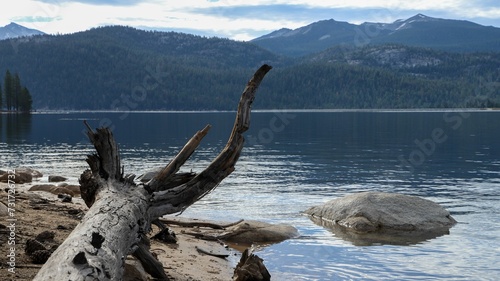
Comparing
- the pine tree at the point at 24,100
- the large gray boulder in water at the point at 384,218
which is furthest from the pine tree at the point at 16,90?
the large gray boulder in water at the point at 384,218

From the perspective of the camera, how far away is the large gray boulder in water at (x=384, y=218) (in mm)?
19609

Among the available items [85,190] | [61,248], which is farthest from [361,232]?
[61,248]

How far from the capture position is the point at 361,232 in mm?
19891

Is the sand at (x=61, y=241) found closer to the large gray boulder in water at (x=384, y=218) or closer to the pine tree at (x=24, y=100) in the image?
the large gray boulder in water at (x=384, y=218)

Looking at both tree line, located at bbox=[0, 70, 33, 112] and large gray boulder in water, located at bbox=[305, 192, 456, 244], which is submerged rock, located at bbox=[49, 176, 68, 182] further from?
tree line, located at bbox=[0, 70, 33, 112]

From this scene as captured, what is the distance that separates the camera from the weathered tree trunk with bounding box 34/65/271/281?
7180 mm

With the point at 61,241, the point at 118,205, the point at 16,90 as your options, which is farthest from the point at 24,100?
the point at 118,205

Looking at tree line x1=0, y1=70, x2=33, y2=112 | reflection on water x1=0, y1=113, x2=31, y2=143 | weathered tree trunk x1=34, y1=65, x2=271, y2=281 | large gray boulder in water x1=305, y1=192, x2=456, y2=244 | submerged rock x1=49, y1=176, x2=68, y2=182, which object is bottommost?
reflection on water x1=0, y1=113, x2=31, y2=143

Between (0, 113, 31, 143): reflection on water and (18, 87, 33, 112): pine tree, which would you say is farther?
(18, 87, 33, 112): pine tree

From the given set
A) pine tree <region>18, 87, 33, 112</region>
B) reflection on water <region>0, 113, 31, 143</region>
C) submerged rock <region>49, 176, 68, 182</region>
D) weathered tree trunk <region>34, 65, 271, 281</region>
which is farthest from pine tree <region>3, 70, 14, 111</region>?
weathered tree trunk <region>34, 65, 271, 281</region>

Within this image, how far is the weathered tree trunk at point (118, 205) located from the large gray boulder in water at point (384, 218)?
828 cm

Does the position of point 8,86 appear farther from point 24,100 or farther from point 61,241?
point 61,241

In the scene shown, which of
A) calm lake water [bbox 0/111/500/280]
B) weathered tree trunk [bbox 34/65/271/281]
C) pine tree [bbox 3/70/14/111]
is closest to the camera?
weathered tree trunk [bbox 34/65/271/281]

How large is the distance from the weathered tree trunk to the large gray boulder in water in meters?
8.28
